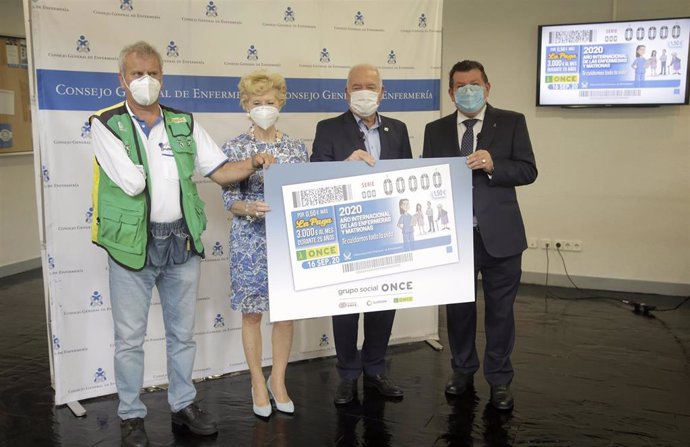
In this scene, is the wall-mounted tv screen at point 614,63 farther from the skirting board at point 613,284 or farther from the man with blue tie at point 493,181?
the man with blue tie at point 493,181

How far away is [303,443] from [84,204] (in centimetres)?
164

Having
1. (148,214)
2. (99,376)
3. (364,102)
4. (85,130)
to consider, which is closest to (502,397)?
(364,102)

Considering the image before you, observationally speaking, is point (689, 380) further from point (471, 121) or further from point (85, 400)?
point (85, 400)

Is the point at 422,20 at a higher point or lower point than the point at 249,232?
higher

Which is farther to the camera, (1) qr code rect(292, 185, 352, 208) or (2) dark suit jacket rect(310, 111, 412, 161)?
(2) dark suit jacket rect(310, 111, 412, 161)

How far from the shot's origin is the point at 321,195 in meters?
3.04

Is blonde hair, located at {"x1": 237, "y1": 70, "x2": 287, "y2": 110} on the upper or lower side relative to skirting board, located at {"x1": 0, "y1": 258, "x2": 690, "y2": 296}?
upper

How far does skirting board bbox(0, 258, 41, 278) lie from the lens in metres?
6.45

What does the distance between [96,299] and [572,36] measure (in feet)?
14.3

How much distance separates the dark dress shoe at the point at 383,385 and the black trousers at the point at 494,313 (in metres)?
0.42

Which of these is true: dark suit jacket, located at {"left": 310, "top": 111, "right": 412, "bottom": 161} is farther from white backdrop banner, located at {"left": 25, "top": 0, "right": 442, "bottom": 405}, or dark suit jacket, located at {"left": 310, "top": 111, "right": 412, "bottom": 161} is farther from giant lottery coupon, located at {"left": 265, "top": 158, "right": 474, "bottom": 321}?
white backdrop banner, located at {"left": 25, "top": 0, "right": 442, "bottom": 405}

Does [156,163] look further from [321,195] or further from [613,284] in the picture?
[613,284]

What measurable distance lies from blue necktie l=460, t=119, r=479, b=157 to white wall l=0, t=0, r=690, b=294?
9.76ft

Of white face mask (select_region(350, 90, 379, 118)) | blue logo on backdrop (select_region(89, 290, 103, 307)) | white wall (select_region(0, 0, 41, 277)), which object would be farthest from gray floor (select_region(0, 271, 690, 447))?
white wall (select_region(0, 0, 41, 277))
